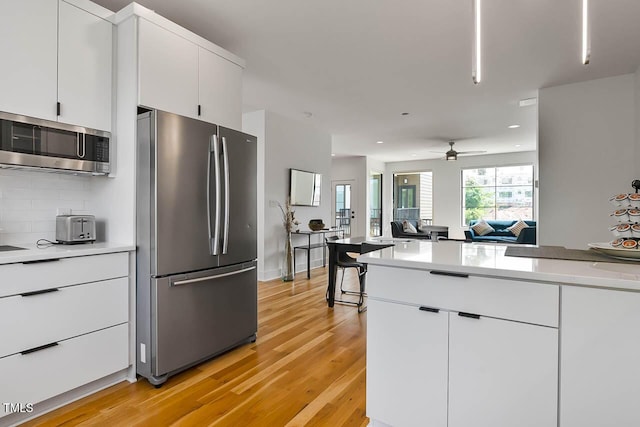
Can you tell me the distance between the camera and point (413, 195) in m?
10.6

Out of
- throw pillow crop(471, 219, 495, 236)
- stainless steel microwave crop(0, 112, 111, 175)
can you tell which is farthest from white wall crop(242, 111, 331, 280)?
throw pillow crop(471, 219, 495, 236)

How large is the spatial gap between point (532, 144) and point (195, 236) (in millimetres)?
8124

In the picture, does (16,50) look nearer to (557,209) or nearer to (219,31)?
(219,31)

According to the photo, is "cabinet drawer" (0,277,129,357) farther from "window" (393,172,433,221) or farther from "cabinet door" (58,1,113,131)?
"window" (393,172,433,221)

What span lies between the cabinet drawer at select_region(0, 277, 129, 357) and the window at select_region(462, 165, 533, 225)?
368 inches

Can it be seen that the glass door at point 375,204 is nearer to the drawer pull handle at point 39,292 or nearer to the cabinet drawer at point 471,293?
the cabinet drawer at point 471,293

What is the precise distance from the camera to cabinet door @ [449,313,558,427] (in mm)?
1269

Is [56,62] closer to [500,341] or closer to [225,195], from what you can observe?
[225,195]

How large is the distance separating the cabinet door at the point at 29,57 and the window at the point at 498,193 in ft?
31.7

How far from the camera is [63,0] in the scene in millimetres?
2025

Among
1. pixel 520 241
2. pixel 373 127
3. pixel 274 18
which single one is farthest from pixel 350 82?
pixel 520 241

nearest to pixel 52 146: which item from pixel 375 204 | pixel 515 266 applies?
pixel 515 266

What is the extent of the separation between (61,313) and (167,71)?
1621mm

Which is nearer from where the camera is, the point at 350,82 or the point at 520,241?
the point at 350,82
